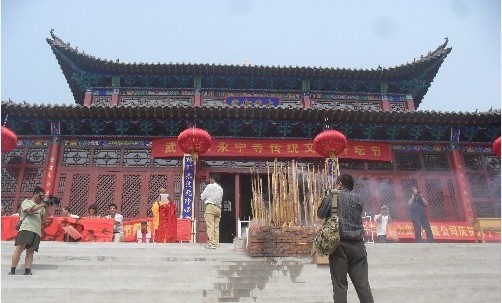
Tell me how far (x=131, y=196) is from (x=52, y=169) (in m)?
1.98

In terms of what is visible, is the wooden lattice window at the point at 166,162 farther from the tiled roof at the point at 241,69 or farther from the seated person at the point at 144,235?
the tiled roof at the point at 241,69

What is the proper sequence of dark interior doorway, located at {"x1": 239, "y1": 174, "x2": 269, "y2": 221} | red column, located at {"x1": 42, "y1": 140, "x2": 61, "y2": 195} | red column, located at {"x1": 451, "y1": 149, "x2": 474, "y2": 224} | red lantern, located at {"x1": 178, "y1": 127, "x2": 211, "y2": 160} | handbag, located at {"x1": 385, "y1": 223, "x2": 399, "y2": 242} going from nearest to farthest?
red lantern, located at {"x1": 178, "y1": 127, "x2": 211, "y2": 160} < handbag, located at {"x1": 385, "y1": 223, "x2": 399, "y2": 242} < red column, located at {"x1": 42, "y1": 140, "x2": 61, "y2": 195} < red column, located at {"x1": 451, "y1": 149, "x2": 474, "y2": 224} < dark interior doorway, located at {"x1": 239, "y1": 174, "x2": 269, "y2": 221}

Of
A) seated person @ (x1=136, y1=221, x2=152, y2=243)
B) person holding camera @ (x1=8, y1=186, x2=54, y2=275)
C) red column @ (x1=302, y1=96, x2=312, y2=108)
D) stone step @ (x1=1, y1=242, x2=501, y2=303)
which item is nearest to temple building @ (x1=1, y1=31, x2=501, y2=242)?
seated person @ (x1=136, y1=221, x2=152, y2=243)

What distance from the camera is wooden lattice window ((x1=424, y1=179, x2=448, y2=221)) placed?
35.5 feet

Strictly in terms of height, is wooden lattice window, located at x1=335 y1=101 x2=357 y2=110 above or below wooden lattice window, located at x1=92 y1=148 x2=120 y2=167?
above

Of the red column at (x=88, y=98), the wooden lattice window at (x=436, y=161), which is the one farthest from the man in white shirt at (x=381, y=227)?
the red column at (x=88, y=98)

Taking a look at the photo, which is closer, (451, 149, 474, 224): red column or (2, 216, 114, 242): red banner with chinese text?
(2, 216, 114, 242): red banner with chinese text

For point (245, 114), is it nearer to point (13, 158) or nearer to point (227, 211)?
point (227, 211)

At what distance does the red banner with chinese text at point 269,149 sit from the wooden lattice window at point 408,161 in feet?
1.05

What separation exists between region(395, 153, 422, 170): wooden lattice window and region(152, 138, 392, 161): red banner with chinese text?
0.32m

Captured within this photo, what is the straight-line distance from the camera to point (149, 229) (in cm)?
977

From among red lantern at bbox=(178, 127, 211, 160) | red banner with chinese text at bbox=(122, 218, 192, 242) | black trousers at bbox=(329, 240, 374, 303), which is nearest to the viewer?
black trousers at bbox=(329, 240, 374, 303)

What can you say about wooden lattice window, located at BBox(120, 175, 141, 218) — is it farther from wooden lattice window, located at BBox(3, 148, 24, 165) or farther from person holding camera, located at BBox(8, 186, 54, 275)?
person holding camera, located at BBox(8, 186, 54, 275)

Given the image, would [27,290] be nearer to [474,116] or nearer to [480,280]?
[480,280]
